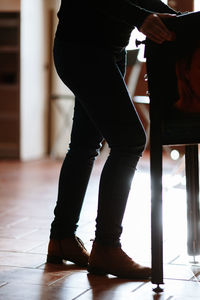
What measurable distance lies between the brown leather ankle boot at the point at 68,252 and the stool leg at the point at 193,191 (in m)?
0.39

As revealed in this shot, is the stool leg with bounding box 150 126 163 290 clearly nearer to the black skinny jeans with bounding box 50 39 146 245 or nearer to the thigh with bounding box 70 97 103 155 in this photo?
the black skinny jeans with bounding box 50 39 146 245

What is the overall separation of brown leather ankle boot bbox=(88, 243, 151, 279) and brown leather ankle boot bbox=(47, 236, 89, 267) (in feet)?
0.60

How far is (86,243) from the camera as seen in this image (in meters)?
2.63

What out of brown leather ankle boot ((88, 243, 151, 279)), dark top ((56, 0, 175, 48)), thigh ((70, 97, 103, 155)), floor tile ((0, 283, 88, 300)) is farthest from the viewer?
thigh ((70, 97, 103, 155))

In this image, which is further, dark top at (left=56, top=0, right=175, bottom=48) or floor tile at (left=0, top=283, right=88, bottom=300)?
dark top at (left=56, top=0, right=175, bottom=48)

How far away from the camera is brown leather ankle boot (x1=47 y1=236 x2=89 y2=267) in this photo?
2.25 metres

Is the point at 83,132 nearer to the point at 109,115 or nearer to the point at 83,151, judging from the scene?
the point at 83,151

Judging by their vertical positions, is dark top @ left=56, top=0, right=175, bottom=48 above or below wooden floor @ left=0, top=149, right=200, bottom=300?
above

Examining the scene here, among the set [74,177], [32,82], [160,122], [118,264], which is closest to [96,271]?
[118,264]

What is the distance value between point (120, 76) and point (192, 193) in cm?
52

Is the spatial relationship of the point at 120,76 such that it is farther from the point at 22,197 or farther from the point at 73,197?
the point at 22,197

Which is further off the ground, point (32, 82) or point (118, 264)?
point (32, 82)

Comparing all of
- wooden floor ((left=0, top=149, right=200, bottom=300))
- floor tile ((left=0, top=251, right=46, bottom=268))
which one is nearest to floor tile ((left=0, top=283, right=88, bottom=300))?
wooden floor ((left=0, top=149, right=200, bottom=300))

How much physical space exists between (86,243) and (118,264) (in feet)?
1.91
